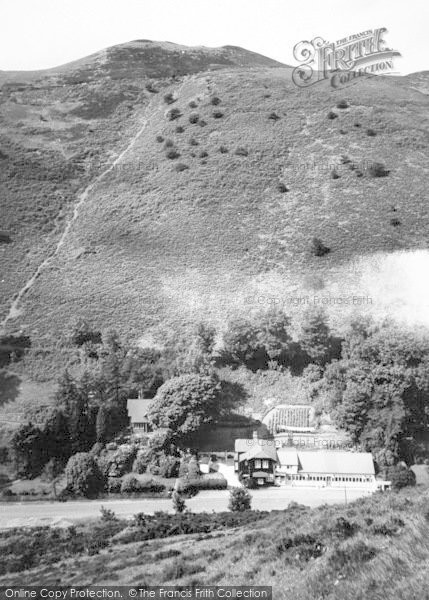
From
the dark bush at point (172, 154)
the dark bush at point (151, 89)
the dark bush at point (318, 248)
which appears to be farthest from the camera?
the dark bush at point (151, 89)

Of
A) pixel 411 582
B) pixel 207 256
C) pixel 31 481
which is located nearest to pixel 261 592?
pixel 411 582

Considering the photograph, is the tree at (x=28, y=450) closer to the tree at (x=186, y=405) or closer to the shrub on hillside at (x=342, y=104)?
the tree at (x=186, y=405)

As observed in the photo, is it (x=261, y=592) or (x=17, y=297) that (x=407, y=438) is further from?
(x=17, y=297)

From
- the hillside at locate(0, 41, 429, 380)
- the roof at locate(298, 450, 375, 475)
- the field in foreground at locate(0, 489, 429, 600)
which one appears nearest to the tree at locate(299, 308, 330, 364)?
the hillside at locate(0, 41, 429, 380)

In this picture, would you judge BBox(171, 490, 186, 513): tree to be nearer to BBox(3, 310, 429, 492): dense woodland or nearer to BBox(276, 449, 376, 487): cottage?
BBox(3, 310, 429, 492): dense woodland

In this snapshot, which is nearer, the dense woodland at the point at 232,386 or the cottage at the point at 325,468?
the cottage at the point at 325,468

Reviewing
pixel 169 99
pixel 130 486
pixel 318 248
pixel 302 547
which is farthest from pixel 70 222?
pixel 302 547

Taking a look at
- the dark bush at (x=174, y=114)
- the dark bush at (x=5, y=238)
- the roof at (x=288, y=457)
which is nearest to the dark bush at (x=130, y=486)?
the roof at (x=288, y=457)
